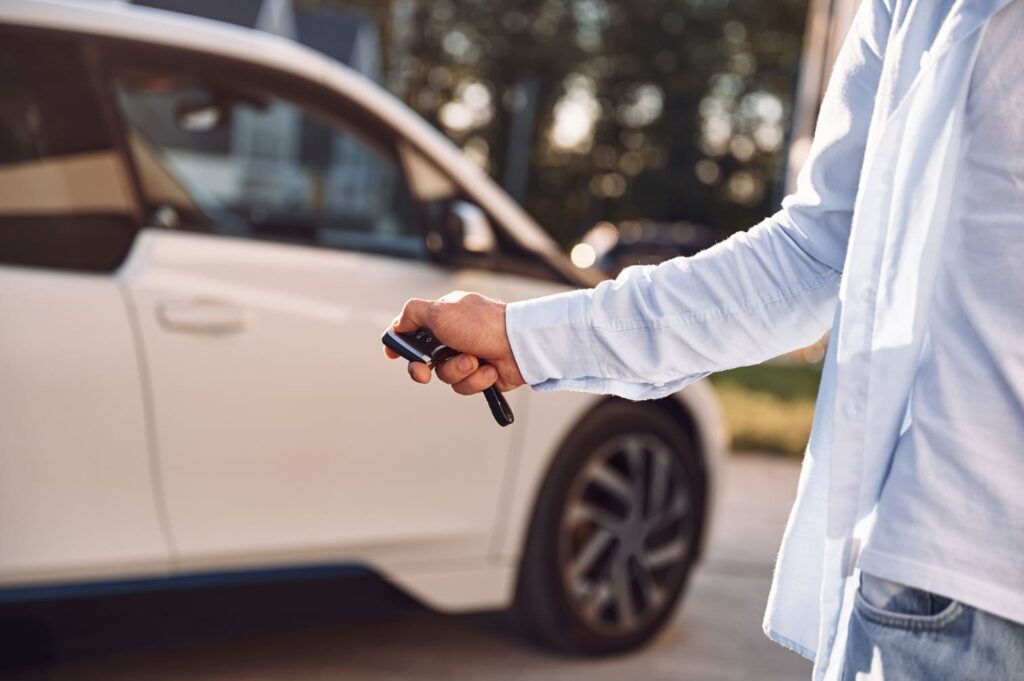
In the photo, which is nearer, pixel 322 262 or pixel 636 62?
pixel 322 262

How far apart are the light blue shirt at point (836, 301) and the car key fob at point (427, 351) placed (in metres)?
0.06

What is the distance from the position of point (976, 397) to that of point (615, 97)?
164ft

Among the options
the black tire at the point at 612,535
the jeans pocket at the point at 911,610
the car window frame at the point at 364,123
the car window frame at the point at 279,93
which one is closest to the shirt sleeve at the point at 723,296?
the jeans pocket at the point at 911,610

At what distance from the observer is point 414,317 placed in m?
1.71

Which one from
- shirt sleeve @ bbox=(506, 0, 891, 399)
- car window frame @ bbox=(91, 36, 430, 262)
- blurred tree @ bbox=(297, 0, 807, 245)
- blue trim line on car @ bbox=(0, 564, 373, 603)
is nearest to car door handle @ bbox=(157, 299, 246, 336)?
car window frame @ bbox=(91, 36, 430, 262)

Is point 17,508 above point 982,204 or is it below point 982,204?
below

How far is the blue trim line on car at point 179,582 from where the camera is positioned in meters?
3.32

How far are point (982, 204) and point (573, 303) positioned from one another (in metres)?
0.48

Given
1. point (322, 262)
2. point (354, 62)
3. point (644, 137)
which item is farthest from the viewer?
point (644, 137)

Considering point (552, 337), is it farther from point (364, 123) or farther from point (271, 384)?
point (364, 123)

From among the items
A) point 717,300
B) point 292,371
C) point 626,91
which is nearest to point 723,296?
point 717,300

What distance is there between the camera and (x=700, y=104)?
5025 centimetres

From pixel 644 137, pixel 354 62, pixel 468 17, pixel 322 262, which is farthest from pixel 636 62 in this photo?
pixel 322 262

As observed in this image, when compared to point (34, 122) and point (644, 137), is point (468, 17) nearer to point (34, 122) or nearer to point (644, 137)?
point (644, 137)
